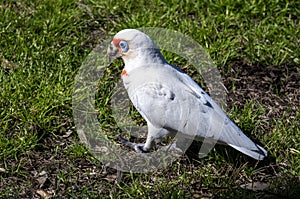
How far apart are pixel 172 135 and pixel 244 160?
21.3 inches

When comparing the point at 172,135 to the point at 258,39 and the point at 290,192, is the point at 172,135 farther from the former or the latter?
the point at 258,39

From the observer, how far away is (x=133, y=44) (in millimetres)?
3725

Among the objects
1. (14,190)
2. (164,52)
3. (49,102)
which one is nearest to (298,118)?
(164,52)

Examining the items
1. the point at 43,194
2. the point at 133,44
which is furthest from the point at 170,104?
the point at 43,194

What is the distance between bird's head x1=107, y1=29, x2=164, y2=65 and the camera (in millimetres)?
3707

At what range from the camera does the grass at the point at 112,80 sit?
378cm

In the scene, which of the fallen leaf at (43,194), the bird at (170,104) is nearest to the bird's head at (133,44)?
the bird at (170,104)

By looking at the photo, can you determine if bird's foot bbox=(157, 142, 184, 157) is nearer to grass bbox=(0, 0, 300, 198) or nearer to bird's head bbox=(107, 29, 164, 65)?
grass bbox=(0, 0, 300, 198)

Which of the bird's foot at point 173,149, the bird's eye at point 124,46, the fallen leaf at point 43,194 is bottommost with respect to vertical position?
the fallen leaf at point 43,194

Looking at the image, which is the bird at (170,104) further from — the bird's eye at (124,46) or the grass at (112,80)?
the grass at (112,80)

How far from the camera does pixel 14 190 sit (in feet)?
12.1

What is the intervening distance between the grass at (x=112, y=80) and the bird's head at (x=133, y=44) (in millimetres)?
642

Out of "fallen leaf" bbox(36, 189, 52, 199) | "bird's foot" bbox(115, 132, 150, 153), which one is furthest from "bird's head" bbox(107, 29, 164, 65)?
"fallen leaf" bbox(36, 189, 52, 199)

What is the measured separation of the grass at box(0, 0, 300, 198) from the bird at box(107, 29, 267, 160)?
0.93 feet
